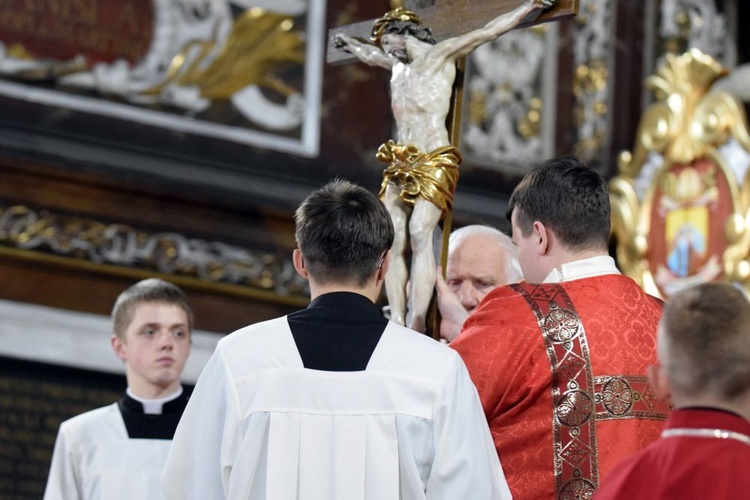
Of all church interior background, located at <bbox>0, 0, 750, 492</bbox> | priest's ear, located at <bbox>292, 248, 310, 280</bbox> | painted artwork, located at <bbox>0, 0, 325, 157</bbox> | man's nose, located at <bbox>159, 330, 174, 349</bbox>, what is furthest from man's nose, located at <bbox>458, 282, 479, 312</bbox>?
painted artwork, located at <bbox>0, 0, 325, 157</bbox>

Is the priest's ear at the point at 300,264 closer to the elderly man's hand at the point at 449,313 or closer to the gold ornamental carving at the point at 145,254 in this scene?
the elderly man's hand at the point at 449,313

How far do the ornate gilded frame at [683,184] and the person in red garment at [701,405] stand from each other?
24.7 ft

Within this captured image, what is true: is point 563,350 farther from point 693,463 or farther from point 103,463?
point 103,463

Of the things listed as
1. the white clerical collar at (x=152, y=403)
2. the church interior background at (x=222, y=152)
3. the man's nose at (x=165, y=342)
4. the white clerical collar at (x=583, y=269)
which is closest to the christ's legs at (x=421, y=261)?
the white clerical collar at (x=583, y=269)

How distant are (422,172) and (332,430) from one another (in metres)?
1.34

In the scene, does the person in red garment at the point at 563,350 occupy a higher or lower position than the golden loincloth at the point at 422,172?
lower

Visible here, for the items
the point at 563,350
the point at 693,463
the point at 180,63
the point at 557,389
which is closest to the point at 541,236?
the point at 563,350

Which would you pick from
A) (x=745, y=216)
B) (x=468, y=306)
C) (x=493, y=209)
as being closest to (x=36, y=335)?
(x=493, y=209)

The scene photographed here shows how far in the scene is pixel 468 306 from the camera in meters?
5.15

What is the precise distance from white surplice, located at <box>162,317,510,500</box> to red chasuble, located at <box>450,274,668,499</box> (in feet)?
0.92

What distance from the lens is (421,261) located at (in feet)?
15.5

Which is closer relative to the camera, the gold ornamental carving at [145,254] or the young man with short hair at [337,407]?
the young man with short hair at [337,407]

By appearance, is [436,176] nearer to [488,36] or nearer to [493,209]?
[488,36]

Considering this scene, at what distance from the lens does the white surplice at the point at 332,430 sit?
11.8 feet
